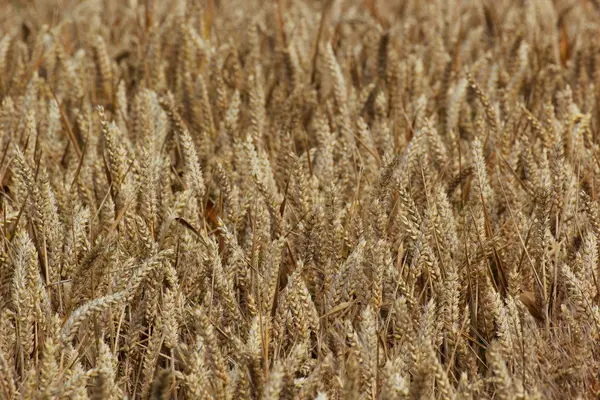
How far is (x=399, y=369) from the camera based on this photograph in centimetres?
116

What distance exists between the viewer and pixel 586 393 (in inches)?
45.4

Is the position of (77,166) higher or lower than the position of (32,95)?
lower

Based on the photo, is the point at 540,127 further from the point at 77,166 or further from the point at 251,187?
the point at 77,166

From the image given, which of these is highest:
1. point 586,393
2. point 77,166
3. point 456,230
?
point 77,166

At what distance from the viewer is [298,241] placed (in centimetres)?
153

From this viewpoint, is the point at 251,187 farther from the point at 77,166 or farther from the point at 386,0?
the point at 386,0

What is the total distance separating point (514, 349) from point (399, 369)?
0.61ft

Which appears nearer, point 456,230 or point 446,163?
point 456,230

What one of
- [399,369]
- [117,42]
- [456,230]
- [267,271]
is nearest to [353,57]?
[117,42]

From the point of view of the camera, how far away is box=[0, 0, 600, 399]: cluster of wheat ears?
3.82 feet

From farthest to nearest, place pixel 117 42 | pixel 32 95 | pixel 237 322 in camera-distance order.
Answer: pixel 117 42
pixel 32 95
pixel 237 322

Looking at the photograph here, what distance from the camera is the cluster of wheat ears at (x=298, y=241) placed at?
117 cm

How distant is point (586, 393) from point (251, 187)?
769 mm

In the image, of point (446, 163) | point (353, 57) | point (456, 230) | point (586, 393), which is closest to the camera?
point (586, 393)
